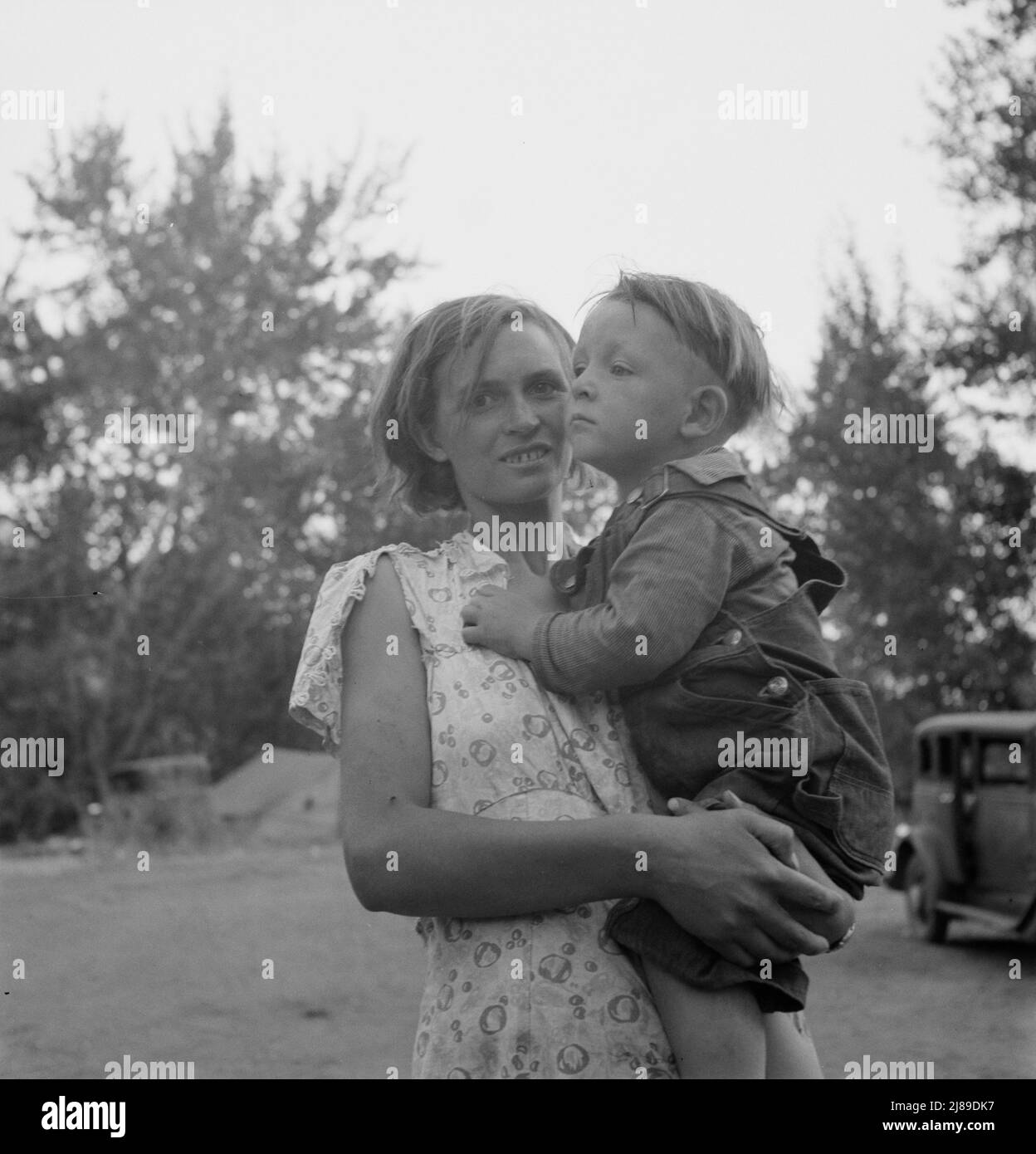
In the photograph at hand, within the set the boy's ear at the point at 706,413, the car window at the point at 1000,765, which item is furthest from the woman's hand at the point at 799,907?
the car window at the point at 1000,765

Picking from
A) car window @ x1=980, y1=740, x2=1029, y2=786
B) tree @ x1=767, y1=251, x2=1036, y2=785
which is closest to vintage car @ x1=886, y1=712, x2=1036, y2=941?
car window @ x1=980, y1=740, x2=1029, y2=786

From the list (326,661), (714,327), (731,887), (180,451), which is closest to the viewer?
(731,887)

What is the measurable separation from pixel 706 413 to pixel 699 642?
13.0 inches

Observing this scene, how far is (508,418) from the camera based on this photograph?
178 centimetres

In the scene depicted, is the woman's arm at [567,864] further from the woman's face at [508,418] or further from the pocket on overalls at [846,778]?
the woman's face at [508,418]

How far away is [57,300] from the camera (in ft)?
55.0

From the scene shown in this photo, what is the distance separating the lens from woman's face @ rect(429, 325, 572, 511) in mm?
1779

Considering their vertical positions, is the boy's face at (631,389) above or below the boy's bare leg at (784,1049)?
above

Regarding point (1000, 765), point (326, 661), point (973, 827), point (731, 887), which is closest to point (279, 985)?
point (973, 827)

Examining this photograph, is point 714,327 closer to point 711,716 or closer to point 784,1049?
point 711,716

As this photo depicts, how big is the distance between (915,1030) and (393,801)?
717 cm

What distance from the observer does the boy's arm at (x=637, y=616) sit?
158cm

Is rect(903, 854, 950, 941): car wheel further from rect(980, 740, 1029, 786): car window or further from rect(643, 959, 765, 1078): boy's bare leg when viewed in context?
rect(643, 959, 765, 1078): boy's bare leg
